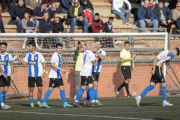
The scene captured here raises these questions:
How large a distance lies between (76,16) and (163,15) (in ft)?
11.8

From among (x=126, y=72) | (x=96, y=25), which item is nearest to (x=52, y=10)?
(x=96, y=25)

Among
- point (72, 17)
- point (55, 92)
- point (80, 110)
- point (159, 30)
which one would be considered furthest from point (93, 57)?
point (159, 30)

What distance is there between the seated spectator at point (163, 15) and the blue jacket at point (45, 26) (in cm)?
439

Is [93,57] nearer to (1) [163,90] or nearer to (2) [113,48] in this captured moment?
(1) [163,90]

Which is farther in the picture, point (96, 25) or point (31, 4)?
point (31, 4)

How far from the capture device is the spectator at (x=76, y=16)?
16844 mm

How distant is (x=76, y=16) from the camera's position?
17.1 meters

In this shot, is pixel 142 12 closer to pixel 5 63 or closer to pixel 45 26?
pixel 45 26

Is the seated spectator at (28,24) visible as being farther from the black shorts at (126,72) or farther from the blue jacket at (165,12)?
the blue jacket at (165,12)

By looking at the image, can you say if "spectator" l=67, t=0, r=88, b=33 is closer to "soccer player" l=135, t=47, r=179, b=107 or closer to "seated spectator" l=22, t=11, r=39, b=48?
"seated spectator" l=22, t=11, r=39, b=48

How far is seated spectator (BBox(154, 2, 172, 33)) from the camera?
18.1m

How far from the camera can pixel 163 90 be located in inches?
470

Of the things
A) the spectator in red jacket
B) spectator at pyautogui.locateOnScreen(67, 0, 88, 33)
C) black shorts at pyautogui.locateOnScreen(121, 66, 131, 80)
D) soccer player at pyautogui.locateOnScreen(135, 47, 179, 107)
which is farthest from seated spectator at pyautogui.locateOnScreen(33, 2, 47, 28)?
soccer player at pyautogui.locateOnScreen(135, 47, 179, 107)

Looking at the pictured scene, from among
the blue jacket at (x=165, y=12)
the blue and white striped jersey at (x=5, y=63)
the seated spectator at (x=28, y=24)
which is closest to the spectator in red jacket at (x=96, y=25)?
the seated spectator at (x=28, y=24)
